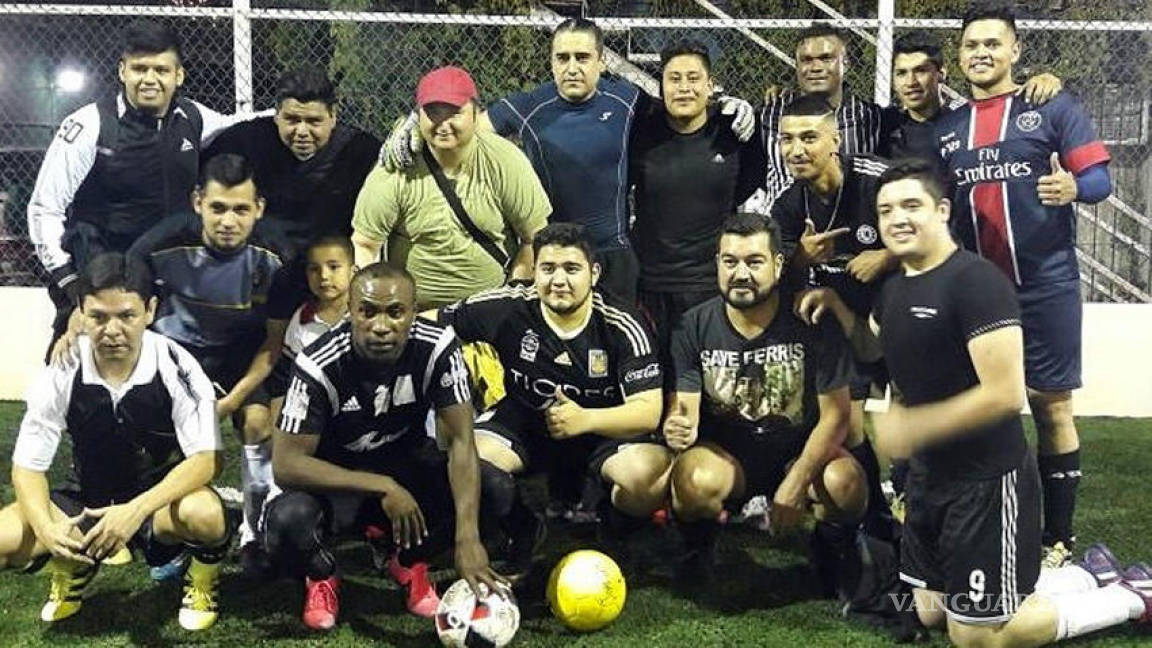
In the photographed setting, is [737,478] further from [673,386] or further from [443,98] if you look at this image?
[443,98]

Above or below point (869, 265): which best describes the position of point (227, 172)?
above

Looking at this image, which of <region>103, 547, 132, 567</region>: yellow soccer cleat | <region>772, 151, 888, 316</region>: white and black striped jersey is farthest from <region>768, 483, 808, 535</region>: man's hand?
<region>103, 547, 132, 567</region>: yellow soccer cleat

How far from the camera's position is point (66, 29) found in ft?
24.8

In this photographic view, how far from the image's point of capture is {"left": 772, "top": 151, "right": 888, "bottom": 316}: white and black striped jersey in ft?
14.1

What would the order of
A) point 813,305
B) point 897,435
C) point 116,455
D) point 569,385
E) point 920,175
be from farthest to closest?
1. point 569,385
2. point 813,305
3. point 116,455
4. point 897,435
5. point 920,175

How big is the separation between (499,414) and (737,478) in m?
0.92

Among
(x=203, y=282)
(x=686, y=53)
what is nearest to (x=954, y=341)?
(x=686, y=53)

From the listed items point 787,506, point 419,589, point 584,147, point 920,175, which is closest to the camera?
point 920,175

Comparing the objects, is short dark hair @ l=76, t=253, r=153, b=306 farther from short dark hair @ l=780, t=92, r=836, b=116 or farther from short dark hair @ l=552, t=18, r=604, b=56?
short dark hair @ l=780, t=92, r=836, b=116

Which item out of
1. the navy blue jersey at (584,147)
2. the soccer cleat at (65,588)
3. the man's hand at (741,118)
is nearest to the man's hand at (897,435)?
the man's hand at (741,118)

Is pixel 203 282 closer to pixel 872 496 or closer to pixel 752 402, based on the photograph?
pixel 752 402

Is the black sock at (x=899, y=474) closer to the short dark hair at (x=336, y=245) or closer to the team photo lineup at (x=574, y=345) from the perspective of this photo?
the team photo lineup at (x=574, y=345)

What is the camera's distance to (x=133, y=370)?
378 cm

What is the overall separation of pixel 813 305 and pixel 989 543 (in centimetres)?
112
